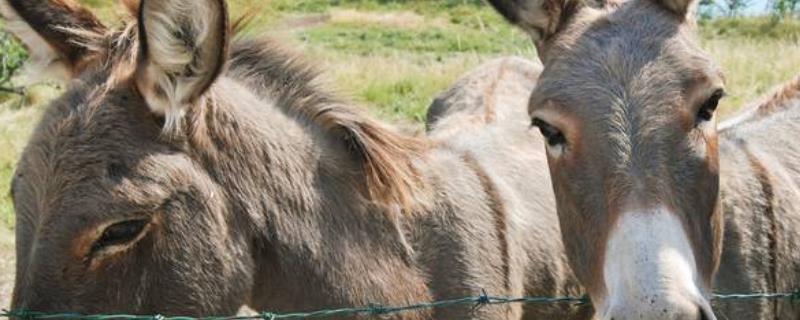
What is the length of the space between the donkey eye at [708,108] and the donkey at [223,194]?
3.62 feet

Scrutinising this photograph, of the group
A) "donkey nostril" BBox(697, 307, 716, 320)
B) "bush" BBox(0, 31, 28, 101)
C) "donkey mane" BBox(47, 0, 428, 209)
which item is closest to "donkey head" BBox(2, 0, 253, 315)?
"donkey mane" BBox(47, 0, 428, 209)

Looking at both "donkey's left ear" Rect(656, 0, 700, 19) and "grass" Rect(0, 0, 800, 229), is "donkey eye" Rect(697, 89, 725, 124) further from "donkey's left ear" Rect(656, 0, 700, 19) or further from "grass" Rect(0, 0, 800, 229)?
"grass" Rect(0, 0, 800, 229)

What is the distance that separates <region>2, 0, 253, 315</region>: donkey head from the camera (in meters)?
3.30

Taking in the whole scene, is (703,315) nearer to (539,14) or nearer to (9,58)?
(539,14)

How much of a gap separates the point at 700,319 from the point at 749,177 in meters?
1.76

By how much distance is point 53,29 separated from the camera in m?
3.72

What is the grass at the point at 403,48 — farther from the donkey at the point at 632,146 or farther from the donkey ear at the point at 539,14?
the donkey at the point at 632,146

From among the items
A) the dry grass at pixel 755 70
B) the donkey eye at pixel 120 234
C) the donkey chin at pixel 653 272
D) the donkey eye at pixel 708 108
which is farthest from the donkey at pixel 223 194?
the dry grass at pixel 755 70

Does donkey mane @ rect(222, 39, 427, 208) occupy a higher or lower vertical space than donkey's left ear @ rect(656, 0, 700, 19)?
lower

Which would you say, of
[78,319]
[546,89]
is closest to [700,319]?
[546,89]

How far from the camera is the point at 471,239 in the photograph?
4.15 metres

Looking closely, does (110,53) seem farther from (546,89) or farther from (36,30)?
(546,89)

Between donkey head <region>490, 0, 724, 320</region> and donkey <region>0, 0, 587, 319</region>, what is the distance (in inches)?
25.2

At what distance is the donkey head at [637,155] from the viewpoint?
308 cm
